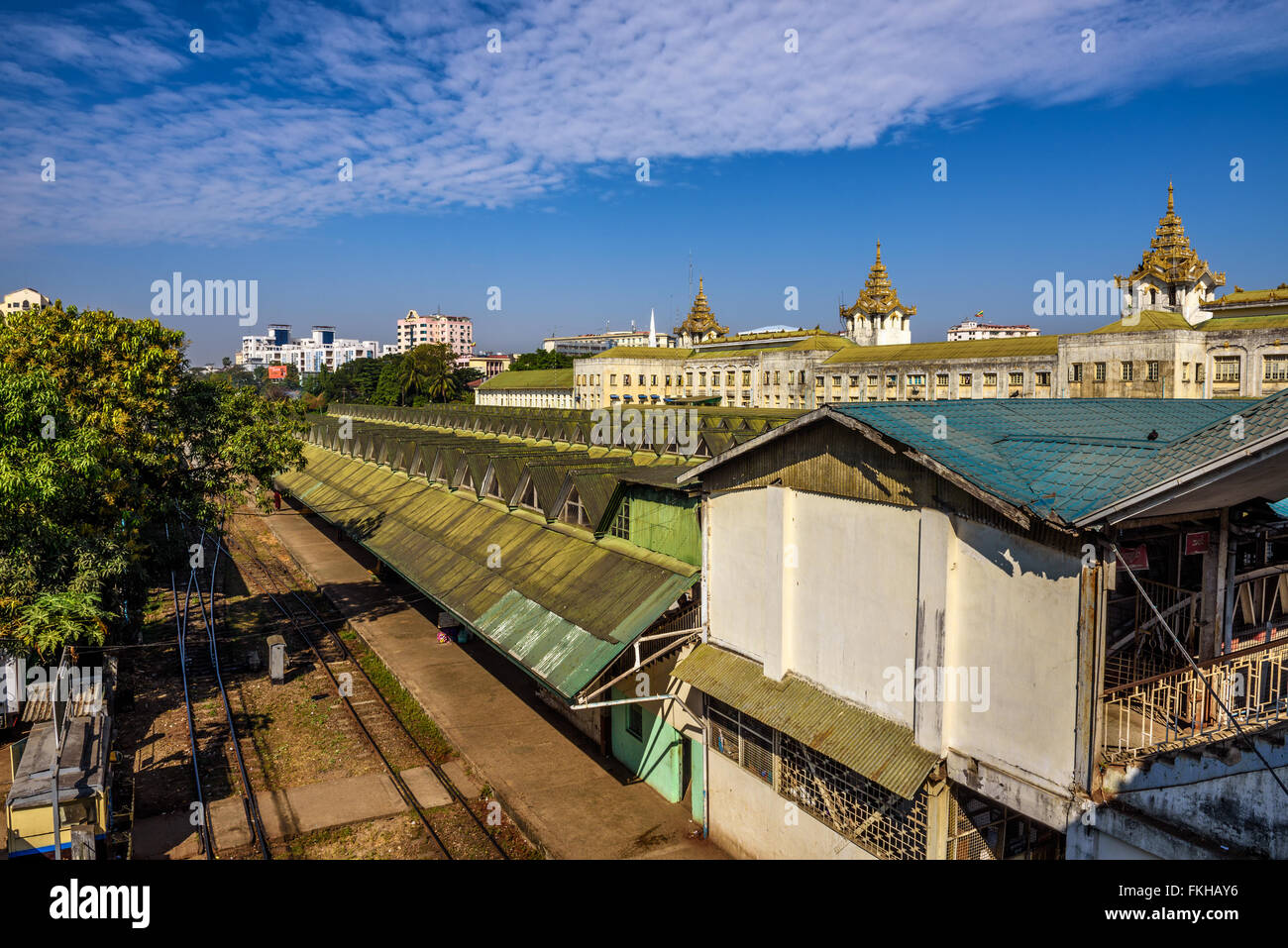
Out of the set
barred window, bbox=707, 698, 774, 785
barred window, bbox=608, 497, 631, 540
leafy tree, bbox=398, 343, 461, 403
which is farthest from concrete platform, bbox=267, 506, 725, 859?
leafy tree, bbox=398, 343, 461, 403

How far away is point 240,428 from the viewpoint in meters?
25.5

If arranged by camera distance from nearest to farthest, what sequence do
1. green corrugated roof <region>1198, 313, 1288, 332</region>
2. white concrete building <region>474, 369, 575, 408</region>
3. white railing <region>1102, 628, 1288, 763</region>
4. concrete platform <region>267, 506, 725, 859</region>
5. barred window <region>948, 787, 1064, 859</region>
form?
white railing <region>1102, 628, 1288, 763</region> < barred window <region>948, 787, 1064, 859</region> < concrete platform <region>267, 506, 725, 859</region> < green corrugated roof <region>1198, 313, 1288, 332</region> < white concrete building <region>474, 369, 575, 408</region>

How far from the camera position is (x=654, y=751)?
61.5 feet

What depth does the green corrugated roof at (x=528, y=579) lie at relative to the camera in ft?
56.1

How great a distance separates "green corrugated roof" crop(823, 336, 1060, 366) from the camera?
6706 cm

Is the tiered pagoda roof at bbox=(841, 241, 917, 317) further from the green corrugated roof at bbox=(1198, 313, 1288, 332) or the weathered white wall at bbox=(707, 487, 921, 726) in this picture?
the weathered white wall at bbox=(707, 487, 921, 726)

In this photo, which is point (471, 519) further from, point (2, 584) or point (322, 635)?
point (2, 584)

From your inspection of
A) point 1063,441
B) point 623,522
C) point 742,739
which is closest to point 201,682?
point 623,522

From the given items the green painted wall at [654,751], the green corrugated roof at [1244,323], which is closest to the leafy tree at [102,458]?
the green painted wall at [654,751]

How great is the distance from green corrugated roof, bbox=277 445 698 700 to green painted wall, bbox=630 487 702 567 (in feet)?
0.99

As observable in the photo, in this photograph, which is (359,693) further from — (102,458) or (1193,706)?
(1193,706)

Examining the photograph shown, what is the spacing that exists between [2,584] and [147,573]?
5.97m

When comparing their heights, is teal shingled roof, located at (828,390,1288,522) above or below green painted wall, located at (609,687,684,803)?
above
